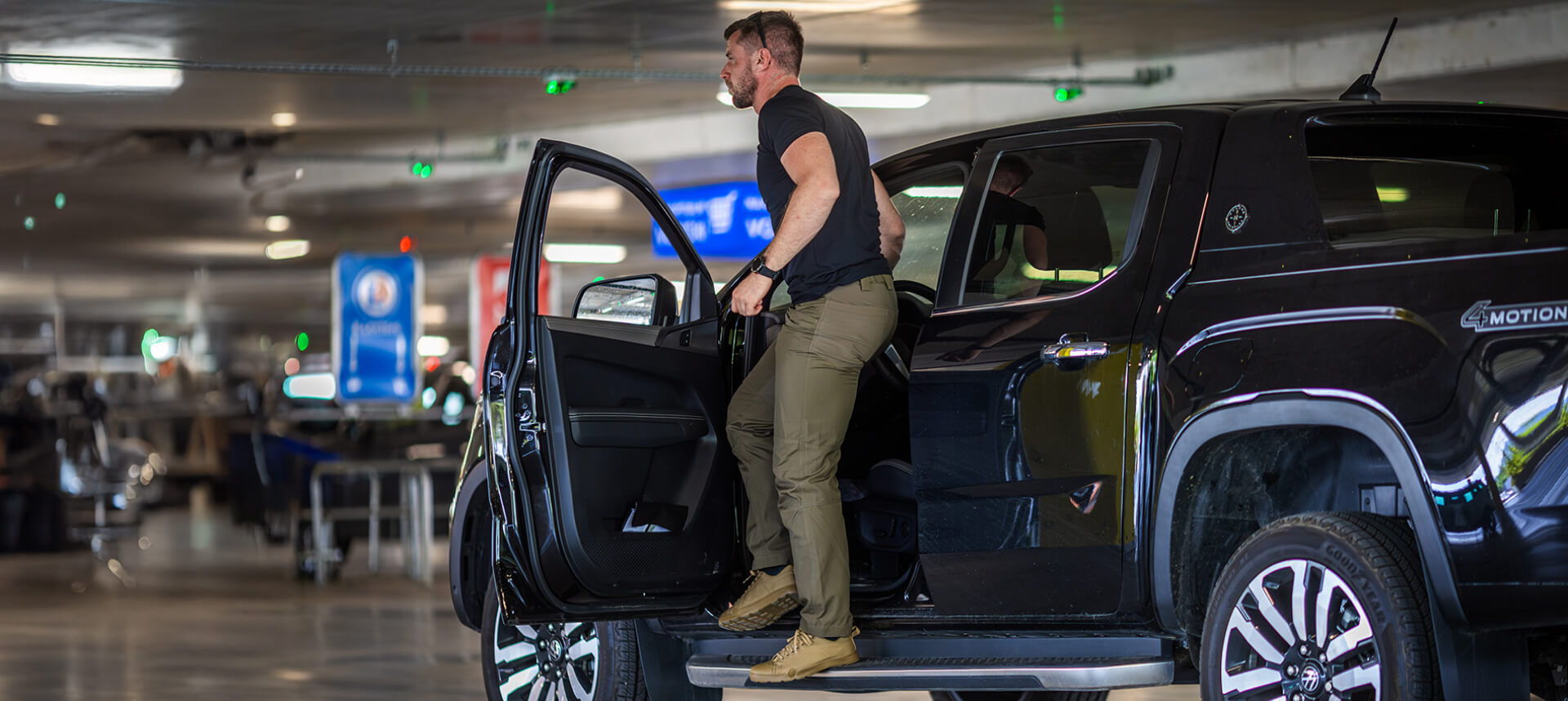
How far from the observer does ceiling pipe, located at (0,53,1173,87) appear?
453 inches

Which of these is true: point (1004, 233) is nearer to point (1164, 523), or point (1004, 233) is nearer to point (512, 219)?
point (1164, 523)

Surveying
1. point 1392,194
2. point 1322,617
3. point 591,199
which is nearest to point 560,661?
point 1322,617

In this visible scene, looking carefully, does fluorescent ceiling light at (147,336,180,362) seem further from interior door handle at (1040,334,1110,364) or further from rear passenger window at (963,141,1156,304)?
interior door handle at (1040,334,1110,364)

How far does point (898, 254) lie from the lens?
5133 mm

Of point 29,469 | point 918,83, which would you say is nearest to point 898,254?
point 918,83

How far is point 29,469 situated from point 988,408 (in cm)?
1440

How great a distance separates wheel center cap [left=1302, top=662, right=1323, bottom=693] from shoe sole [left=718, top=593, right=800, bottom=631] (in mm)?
1523

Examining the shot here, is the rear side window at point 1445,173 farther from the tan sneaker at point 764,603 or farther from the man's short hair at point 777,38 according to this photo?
the tan sneaker at point 764,603

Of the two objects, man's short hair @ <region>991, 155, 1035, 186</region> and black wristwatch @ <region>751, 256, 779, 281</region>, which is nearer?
black wristwatch @ <region>751, 256, 779, 281</region>

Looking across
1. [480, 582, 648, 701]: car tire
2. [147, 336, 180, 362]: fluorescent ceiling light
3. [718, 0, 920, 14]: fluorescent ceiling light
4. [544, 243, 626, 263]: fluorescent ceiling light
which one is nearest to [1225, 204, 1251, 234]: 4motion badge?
[480, 582, 648, 701]: car tire

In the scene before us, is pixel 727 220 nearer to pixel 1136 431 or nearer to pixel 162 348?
pixel 1136 431

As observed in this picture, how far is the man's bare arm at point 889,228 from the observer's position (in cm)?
510

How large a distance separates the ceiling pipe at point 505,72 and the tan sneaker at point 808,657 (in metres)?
7.70

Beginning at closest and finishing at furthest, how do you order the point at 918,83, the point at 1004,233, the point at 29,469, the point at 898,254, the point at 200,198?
1. the point at 1004,233
2. the point at 898,254
3. the point at 918,83
4. the point at 29,469
5. the point at 200,198
